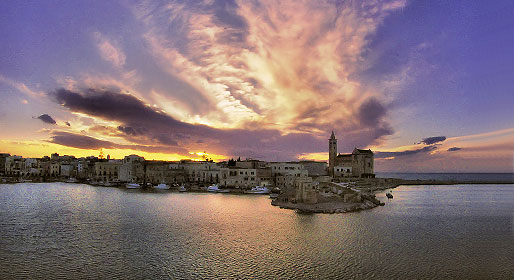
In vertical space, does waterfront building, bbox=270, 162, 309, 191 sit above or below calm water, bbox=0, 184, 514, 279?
above

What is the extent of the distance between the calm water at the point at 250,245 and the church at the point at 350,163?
52.3m

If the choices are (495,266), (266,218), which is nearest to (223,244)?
(266,218)

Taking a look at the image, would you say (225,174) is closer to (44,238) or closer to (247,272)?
(44,238)

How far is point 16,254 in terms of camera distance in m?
18.8

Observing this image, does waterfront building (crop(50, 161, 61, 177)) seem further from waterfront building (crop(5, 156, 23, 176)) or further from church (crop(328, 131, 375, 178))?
church (crop(328, 131, 375, 178))

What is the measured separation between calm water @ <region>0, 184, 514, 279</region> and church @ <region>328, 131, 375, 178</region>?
52.3 meters

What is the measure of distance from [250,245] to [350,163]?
75118 mm

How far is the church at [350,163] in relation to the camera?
8744cm

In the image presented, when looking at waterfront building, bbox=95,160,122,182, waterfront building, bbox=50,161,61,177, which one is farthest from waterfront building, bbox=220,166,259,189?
waterfront building, bbox=50,161,61,177

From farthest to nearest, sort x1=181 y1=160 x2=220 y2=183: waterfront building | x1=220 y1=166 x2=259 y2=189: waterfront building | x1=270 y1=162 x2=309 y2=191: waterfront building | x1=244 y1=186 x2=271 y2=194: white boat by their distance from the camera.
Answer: x1=181 y1=160 x2=220 y2=183: waterfront building → x1=270 y1=162 x2=309 y2=191: waterfront building → x1=220 y1=166 x2=259 y2=189: waterfront building → x1=244 y1=186 x2=271 y2=194: white boat

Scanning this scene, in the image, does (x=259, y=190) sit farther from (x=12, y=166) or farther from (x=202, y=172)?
(x=12, y=166)

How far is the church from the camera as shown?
287 ft

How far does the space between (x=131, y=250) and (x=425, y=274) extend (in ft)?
58.0

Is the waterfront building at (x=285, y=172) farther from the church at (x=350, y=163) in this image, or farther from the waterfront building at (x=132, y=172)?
the waterfront building at (x=132, y=172)
